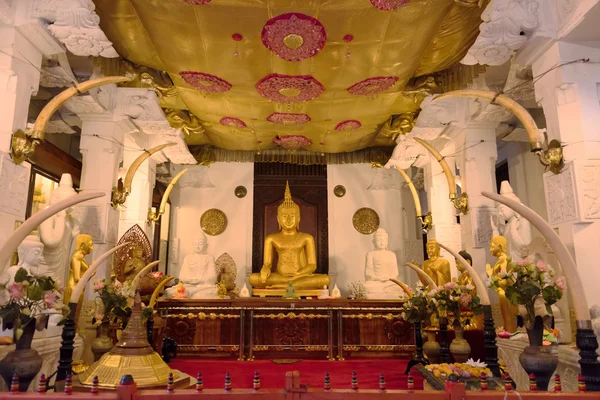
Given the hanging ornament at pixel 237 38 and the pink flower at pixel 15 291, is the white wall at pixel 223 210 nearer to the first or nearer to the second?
the hanging ornament at pixel 237 38

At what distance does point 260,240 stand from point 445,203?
3.85m

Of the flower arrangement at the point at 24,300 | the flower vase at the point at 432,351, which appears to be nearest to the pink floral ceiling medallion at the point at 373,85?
the flower vase at the point at 432,351

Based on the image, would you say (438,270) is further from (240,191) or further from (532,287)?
(240,191)

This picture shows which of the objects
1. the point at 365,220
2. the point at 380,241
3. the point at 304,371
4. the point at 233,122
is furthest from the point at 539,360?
the point at 365,220

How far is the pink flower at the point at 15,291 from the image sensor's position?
2570 millimetres

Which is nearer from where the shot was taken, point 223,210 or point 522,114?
point 522,114

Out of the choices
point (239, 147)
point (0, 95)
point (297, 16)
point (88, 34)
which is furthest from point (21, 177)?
point (239, 147)

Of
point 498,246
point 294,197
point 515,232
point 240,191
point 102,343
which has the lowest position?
point 102,343

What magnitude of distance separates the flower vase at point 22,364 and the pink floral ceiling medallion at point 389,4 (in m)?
3.57

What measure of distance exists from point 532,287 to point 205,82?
14.1 feet

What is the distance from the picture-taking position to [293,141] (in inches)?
323

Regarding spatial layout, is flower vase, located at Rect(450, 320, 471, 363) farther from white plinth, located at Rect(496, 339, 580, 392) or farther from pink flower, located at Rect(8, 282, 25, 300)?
pink flower, located at Rect(8, 282, 25, 300)

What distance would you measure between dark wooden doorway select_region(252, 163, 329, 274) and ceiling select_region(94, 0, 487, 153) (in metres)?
2.77

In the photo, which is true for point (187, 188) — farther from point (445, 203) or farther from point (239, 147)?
point (445, 203)
